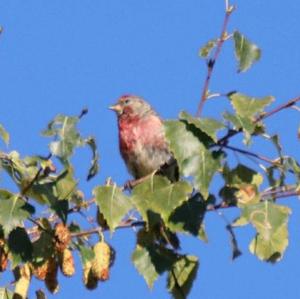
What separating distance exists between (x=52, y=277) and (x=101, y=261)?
28cm

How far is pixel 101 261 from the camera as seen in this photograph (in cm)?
502

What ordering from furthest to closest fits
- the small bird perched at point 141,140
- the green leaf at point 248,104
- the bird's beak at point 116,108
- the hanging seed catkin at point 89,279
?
1. the bird's beak at point 116,108
2. the small bird perched at point 141,140
3. the hanging seed catkin at point 89,279
4. the green leaf at point 248,104

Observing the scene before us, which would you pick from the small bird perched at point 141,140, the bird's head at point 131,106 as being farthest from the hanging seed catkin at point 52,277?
the bird's head at point 131,106

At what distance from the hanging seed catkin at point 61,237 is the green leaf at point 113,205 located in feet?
0.90

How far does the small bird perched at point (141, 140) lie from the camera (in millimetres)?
8859

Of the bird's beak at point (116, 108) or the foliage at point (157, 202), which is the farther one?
the bird's beak at point (116, 108)

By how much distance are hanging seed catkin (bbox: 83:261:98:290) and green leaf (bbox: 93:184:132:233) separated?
0.31 m

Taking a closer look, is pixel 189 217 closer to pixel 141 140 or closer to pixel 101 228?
pixel 101 228

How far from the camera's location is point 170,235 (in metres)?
5.36

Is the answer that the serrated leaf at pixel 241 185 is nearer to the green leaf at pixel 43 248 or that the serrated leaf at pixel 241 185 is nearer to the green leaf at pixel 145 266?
the green leaf at pixel 145 266

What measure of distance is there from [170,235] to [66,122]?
971 mm

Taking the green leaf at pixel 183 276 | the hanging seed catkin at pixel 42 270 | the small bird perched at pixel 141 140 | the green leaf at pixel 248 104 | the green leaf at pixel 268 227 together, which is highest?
the small bird perched at pixel 141 140

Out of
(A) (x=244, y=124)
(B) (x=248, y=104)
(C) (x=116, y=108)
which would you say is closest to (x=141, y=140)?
(C) (x=116, y=108)

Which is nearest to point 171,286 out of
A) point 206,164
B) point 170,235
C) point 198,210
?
point 170,235
